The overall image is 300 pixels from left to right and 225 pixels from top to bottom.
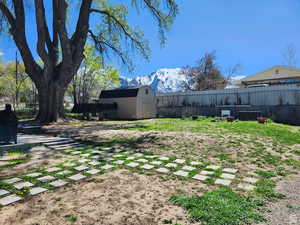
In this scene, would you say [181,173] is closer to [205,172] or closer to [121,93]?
[205,172]

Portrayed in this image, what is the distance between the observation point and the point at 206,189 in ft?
8.23

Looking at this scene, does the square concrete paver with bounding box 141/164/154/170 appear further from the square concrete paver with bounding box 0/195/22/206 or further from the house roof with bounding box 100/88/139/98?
the house roof with bounding box 100/88/139/98

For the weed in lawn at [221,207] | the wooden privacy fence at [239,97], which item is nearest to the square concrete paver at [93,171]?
the weed in lawn at [221,207]

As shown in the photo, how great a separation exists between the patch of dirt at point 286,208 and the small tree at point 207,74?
20.3 metres

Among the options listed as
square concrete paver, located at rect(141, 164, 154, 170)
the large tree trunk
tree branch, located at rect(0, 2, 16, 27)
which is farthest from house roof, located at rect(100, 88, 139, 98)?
square concrete paver, located at rect(141, 164, 154, 170)

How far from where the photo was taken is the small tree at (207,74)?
855 inches

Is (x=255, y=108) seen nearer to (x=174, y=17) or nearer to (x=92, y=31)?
(x=174, y=17)

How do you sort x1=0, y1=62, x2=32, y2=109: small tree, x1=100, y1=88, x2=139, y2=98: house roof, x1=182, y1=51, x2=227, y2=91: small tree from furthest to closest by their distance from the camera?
1. x1=0, y1=62, x2=32, y2=109: small tree
2. x1=182, y1=51, x2=227, y2=91: small tree
3. x1=100, y1=88, x2=139, y2=98: house roof

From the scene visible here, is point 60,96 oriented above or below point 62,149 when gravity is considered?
above

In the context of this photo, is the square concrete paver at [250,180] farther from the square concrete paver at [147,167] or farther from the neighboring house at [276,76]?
the neighboring house at [276,76]

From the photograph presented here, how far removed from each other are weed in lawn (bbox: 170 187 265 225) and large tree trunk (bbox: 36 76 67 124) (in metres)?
9.98

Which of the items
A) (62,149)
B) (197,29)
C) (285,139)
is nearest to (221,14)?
(197,29)

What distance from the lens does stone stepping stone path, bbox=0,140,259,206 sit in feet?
8.51

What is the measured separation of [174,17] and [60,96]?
330 inches
